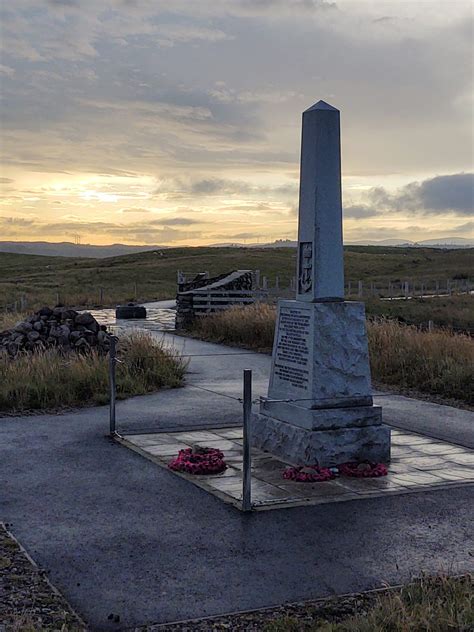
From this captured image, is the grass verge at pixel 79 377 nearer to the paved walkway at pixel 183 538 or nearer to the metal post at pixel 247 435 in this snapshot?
the paved walkway at pixel 183 538

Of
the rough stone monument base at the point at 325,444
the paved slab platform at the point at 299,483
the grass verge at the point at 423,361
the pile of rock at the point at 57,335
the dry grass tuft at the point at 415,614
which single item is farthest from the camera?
the pile of rock at the point at 57,335

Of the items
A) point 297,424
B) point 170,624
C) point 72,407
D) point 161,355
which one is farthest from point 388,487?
point 161,355

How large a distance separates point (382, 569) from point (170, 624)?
1.65 meters

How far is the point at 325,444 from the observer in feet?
27.4

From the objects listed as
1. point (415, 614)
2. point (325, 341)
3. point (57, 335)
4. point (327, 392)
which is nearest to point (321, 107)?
point (325, 341)

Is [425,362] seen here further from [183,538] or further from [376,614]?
[376,614]

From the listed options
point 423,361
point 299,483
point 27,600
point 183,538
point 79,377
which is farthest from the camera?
point 423,361

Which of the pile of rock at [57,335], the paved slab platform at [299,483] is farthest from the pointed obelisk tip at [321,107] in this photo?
the pile of rock at [57,335]

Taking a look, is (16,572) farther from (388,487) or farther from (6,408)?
(6,408)

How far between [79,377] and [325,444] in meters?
5.58

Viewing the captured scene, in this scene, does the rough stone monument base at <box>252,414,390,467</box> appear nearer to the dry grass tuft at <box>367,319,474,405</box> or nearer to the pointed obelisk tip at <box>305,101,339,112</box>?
the pointed obelisk tip at <box>305,101,339,112</box>

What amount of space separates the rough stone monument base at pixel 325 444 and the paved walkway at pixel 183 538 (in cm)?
107

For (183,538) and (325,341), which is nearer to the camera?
(183,538)

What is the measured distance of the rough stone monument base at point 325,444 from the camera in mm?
8336
